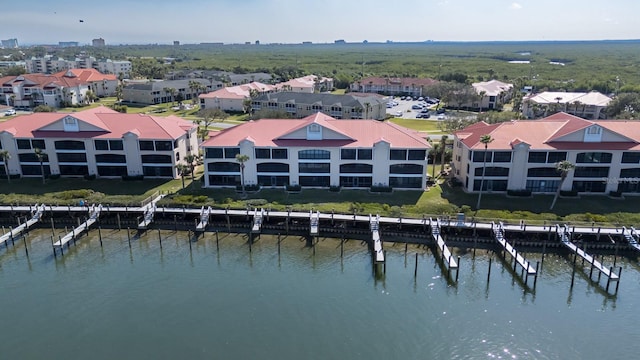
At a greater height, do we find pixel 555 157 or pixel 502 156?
pixel 502 156

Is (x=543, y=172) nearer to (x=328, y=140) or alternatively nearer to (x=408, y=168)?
(x=408, y=168)

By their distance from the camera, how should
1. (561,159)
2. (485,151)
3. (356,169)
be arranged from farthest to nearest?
(356,169), (561,159), (485,151)

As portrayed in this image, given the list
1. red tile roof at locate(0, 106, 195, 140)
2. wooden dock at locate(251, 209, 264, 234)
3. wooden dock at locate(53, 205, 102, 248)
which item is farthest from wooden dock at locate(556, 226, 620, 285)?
wooden dock at locate(53, 205, 102, 248)

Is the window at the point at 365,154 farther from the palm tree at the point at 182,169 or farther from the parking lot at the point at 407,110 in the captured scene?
the parking lot at the point at 407,110

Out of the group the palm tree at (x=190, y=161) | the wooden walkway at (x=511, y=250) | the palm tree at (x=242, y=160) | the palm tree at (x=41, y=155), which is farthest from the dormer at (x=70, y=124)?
the wooden walkway at (x=511, y=250)

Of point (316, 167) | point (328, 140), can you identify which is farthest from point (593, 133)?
point (316, 167)

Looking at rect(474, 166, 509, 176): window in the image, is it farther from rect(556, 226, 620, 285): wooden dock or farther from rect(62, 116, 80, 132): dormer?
rect(62, 116, 80, 132): dormer
